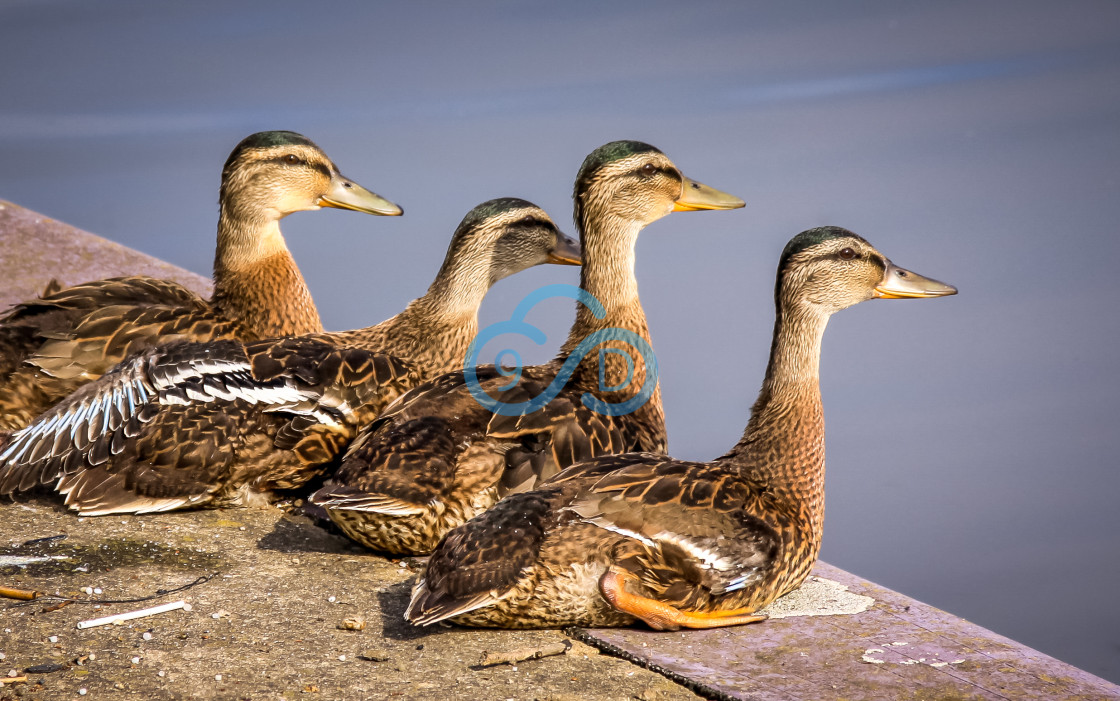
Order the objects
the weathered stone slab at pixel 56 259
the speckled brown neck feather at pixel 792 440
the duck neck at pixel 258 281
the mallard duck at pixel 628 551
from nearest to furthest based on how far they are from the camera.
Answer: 1. the mallard duck at pixel 628 551
2. the speckled brown neck feather at pixel 792 440
3. the duck neck at pixel 258 281
4. the weathered stone slab at pixel 56 259

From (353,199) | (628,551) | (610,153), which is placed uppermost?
(610,153)

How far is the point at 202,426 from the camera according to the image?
197 inches

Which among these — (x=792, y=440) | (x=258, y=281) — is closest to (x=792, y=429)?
(x=792, y=440)

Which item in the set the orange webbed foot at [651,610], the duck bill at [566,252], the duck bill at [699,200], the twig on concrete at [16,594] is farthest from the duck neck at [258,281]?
the orange webbed foot at [651,610]

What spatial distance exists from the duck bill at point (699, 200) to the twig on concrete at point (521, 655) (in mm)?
2604

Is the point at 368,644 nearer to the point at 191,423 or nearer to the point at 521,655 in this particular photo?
the point at 521,655

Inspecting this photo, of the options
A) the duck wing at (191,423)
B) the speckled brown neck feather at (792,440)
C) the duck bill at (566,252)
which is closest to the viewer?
the speckled brown neck feather at (792,440)

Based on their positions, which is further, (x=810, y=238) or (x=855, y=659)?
(x=810, y=238)

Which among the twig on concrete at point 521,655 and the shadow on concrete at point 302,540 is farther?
the shadow on concrete at point 302,540

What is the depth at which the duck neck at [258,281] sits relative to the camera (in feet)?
20.2

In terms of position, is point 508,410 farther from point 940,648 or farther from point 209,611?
point 940,648

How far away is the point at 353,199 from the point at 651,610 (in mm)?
3400

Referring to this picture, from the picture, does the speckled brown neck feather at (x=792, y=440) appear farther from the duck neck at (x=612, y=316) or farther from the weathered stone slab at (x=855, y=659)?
the duck neck at (x=612, y=316)

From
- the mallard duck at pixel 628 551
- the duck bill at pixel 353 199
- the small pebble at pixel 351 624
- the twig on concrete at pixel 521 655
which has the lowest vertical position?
the small pebble at pixel 351 624
